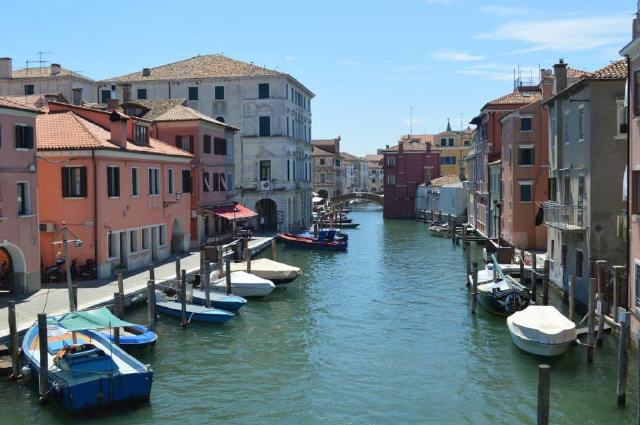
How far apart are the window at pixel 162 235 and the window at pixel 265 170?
74.1 feet

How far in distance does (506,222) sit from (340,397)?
1115 inches

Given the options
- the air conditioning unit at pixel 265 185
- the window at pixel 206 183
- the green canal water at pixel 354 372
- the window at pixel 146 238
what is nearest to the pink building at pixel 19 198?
the green canal water at pixel 354 372

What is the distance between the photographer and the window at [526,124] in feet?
134

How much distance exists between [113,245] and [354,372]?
584 inches

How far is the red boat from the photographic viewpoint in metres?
50.1

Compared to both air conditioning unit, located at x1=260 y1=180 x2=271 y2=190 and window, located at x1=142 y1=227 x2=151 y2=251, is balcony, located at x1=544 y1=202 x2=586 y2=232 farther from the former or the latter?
air conditioning unit, located at x1=260 y1=180 x2=271 y2=190

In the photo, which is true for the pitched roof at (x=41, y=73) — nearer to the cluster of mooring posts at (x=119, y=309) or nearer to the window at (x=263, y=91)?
the window at (x=263, y=91)

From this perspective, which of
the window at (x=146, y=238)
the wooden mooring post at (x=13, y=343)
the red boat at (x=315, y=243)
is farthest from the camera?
the red boat at (x=315, y=243)

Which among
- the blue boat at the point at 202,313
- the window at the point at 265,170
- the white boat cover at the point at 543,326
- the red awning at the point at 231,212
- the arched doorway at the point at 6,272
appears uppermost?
the window at the point at 265,170

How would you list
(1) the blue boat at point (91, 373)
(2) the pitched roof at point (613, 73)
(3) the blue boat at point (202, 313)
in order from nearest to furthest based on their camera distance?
1. (1) the blue boat at point (91, 373)
2. (2) the pitched roof at point (613, 73)
3. (3) the blue boat at point (202, 313)

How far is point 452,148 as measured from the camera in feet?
325

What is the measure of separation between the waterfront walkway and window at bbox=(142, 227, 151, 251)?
1.46m

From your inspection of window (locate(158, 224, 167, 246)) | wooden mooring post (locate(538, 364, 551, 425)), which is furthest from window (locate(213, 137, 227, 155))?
wooden mooring post (locate(538, 364, 551, 425))

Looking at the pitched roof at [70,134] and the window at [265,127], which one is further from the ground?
the window at [265,127]
